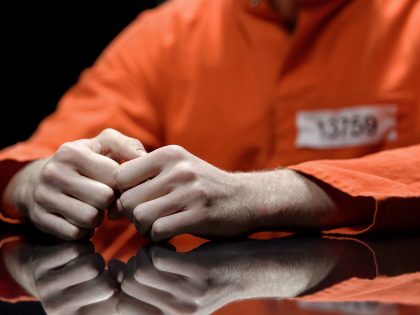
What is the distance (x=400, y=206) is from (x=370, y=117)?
0.28m

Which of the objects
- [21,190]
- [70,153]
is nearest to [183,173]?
[70,153]

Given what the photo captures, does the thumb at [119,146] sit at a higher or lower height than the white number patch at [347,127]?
higher

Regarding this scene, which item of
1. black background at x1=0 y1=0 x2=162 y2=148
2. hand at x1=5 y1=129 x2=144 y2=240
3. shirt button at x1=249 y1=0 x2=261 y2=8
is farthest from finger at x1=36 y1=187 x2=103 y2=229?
black background at x1=0 y1=0 x2=162 y2=148

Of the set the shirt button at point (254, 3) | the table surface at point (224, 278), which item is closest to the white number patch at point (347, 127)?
the shirt button at point (254, 3)

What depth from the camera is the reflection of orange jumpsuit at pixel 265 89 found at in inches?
34.8

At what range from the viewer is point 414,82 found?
2.91 feet

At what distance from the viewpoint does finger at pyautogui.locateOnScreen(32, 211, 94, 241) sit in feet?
2.12

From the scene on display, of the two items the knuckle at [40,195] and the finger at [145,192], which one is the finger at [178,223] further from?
the knuckle at [40,195]

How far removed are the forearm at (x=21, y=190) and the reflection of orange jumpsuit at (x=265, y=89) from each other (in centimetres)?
2

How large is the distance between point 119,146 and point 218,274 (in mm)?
215

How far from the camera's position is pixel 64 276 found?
0.51m

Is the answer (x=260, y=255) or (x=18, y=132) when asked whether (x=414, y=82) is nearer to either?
(x=260, y=255)

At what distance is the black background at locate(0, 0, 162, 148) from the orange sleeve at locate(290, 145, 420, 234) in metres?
0.74

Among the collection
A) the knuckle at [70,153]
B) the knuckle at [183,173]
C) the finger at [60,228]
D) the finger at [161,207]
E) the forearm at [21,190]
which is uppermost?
the knuckle at [183,173]
